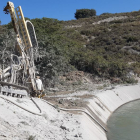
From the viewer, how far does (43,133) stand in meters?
8.98

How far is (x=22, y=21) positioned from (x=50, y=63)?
Result: 822 cm

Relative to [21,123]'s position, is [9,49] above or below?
above

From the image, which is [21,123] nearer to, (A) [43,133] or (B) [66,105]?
(A) [43,133]

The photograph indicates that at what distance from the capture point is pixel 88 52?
4247 cm

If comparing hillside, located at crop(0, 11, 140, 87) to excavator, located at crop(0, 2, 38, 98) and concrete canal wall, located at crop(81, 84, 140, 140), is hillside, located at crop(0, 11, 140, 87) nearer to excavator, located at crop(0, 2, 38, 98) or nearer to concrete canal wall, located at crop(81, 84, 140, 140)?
excavator, located at crop(0, 2, 38, 98)

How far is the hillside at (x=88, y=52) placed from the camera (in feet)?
75.8

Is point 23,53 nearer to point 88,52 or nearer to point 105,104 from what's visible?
point 105,104

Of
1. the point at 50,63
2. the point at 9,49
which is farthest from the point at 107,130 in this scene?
the point at 9,49

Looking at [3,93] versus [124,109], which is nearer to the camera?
[3,93]

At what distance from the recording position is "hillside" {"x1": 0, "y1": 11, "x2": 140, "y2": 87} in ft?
75.8

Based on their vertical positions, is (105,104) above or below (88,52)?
below

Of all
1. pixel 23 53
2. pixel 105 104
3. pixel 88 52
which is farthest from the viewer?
pixel 88 52

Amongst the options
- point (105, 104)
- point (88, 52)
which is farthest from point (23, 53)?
point (88, 52)

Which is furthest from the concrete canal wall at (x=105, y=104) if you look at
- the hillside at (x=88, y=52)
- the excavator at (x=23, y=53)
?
the hillside at (x=88, y=52)
